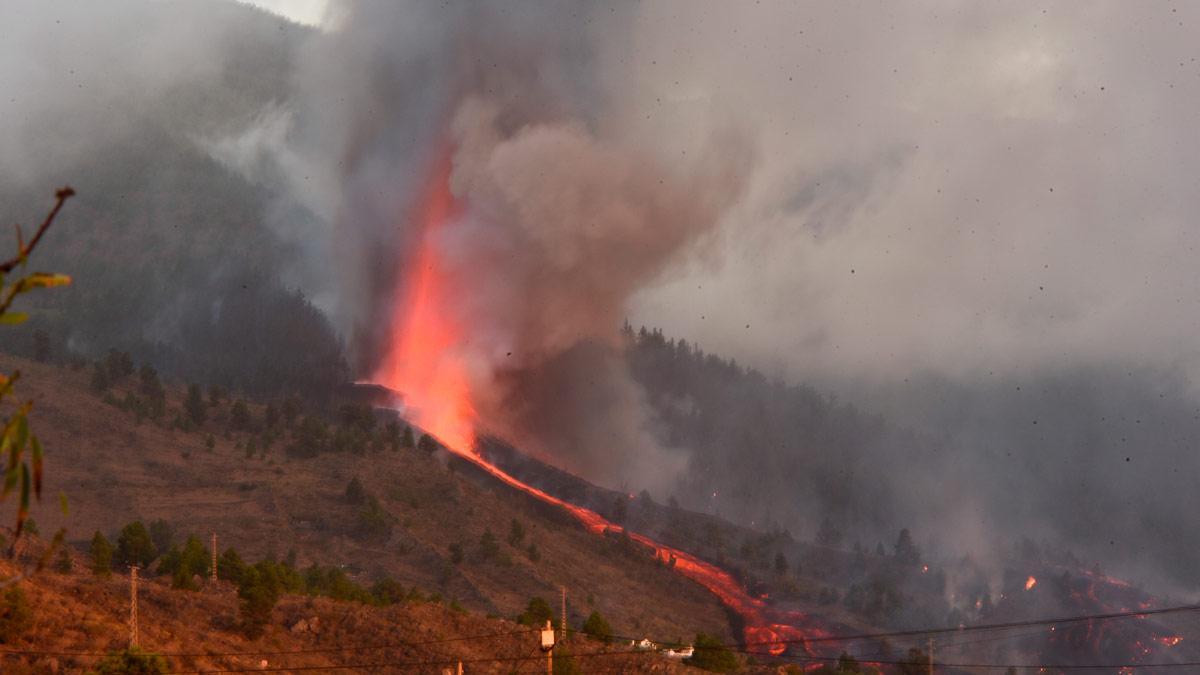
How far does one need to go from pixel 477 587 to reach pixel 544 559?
2660 centimetres

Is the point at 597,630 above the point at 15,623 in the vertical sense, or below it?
above

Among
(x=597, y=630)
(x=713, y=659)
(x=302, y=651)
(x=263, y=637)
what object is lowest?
(x=302, y=651)

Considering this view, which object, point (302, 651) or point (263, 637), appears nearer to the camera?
point (263, 637)

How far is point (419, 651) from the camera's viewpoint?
97625mm

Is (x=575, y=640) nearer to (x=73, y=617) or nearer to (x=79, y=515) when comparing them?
(x=73, y=617)

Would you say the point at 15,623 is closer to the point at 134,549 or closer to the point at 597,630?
the point at 134,549

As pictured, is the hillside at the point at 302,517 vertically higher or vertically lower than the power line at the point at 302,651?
higher

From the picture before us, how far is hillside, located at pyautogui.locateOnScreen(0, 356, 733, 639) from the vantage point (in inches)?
6432

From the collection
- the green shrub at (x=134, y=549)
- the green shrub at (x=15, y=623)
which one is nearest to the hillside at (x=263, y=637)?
the green shrub at (x=15, y=623)

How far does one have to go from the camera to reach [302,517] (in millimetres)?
176375

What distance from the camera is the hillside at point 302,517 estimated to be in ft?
536

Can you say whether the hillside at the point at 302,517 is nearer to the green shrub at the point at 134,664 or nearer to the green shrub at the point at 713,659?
the green shrub at the point at 713,659

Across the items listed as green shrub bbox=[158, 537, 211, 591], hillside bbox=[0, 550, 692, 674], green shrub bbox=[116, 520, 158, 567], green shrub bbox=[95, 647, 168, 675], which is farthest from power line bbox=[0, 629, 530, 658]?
green shrub bbox=[116, 520, 158, 567]

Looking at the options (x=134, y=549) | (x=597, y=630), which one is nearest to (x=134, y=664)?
(x=597, y=630)
